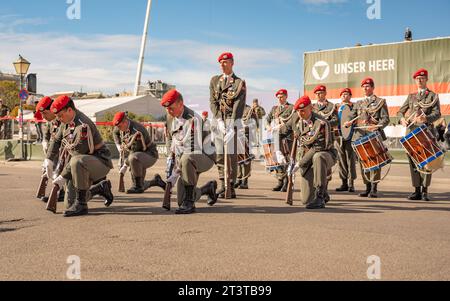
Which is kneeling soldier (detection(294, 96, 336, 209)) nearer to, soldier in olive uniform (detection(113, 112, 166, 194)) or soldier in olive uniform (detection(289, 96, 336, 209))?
soldier in olive uniform (detection(289, 96, 336, 209))

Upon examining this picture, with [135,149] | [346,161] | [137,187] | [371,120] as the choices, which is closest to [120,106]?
[135,149]

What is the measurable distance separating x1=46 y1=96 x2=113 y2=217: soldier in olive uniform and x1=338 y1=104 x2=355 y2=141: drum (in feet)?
17.5

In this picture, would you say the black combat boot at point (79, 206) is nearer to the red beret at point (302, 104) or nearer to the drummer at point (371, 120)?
the red beret at point (302, 104)

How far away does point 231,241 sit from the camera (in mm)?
5617

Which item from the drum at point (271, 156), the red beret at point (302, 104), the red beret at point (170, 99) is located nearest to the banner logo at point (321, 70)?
the drum at point (271, 156)

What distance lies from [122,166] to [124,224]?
4440 mm

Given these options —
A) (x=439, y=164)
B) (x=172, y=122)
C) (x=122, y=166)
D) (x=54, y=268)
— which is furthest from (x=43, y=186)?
(x=439, y=164)

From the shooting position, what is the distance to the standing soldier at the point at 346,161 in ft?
36.6

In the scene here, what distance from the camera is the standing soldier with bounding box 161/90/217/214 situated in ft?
24.7

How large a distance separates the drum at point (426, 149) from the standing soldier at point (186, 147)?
3.68 meters

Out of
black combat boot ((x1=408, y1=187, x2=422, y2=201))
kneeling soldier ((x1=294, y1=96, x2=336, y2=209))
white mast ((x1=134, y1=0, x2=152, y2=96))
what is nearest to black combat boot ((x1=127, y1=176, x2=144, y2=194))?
kneeling soldier ((x1=294, y1=96, x2=336, y2=209))

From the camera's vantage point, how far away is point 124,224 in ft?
22.2
